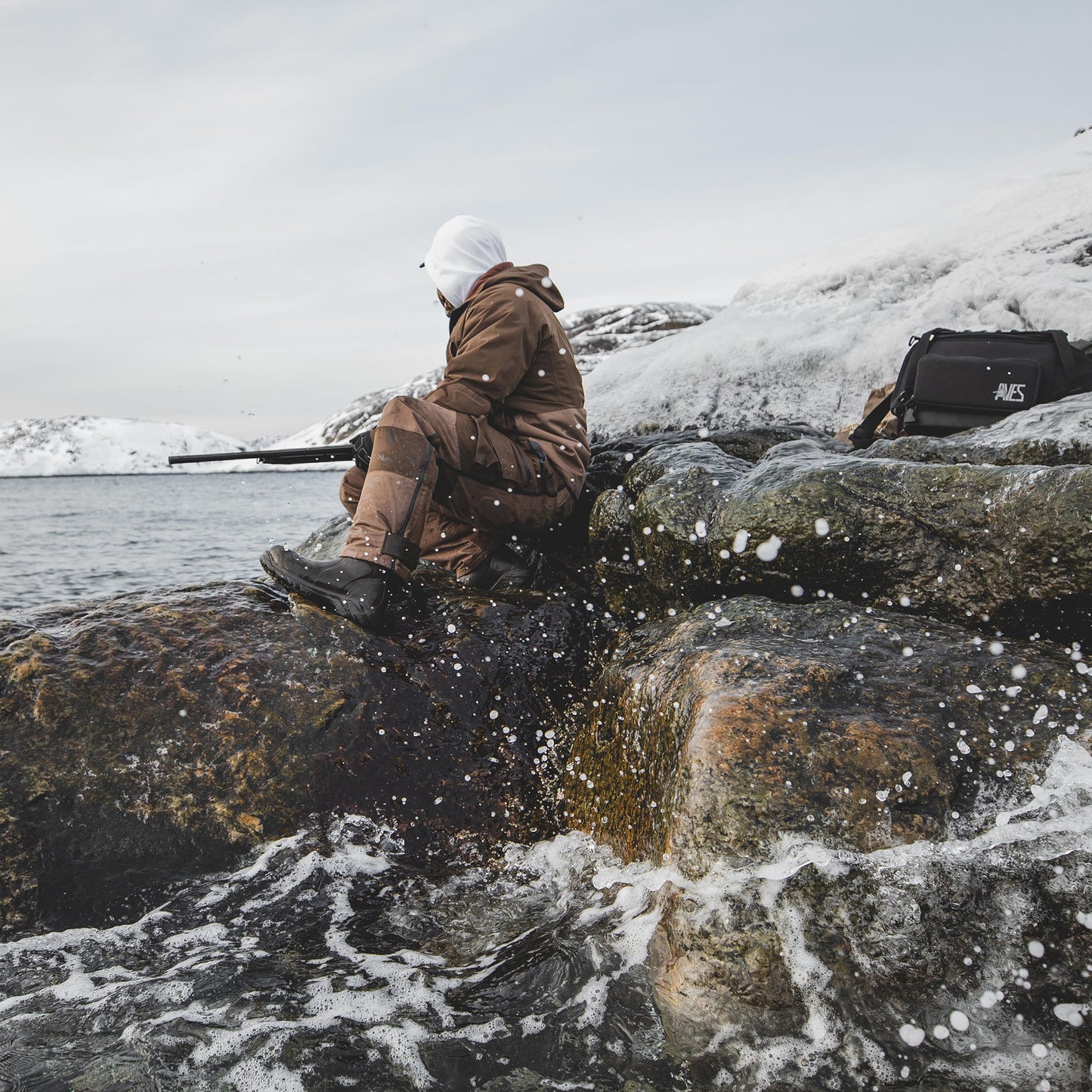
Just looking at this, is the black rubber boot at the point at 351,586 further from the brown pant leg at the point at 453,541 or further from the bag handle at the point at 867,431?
the bag handle at the point at 867,431

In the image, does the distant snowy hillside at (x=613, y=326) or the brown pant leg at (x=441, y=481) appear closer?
the brown pant leg at (x=441, y=481)

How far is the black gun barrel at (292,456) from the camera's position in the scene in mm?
5344

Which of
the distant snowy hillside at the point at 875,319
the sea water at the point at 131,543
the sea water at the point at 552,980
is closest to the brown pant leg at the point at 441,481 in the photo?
the sea water at the point at 552,980

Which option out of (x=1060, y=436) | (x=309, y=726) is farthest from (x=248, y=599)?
(x=1060, y=436)

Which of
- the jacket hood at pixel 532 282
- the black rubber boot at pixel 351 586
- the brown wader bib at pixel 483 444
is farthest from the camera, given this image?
the jacket hood at pixel 532 282

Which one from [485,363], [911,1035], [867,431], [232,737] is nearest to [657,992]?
[911,1035]

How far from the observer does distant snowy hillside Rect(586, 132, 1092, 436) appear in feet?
37.9

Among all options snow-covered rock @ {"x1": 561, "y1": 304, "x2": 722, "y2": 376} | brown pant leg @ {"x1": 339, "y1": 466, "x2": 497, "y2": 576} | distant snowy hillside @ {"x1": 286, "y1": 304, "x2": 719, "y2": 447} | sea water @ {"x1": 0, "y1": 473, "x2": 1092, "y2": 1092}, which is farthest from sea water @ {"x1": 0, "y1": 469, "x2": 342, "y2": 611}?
snow-covered rock @ {"x1": 561, "y1": 304, "x2": 722, "y2": 376}

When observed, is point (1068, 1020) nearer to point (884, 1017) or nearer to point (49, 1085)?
point (884, 1017)

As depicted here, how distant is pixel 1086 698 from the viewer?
9.23ft

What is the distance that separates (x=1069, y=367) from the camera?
536cm

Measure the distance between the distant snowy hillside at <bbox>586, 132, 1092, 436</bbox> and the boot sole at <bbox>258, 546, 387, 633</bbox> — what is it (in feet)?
24.2

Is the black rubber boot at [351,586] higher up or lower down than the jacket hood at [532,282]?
lower down

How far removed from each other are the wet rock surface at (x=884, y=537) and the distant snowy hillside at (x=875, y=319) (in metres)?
7.11
